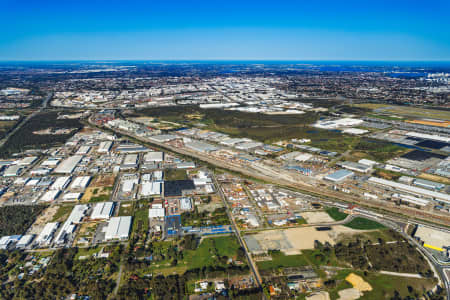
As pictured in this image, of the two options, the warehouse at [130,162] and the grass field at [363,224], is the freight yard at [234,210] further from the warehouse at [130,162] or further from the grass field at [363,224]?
the warehouse at [130,162]

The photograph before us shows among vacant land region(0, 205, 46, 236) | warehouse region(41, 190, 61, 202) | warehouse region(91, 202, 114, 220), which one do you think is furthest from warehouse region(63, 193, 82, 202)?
warehouse region(91, 202, 114, 220)

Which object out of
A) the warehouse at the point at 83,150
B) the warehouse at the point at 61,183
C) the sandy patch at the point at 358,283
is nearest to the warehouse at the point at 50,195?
the warehouse at the point at 61,183

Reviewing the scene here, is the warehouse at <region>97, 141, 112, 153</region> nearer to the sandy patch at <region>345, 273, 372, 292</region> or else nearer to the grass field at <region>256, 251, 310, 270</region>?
the grass field at <region>256, 251, 310, 270</region>

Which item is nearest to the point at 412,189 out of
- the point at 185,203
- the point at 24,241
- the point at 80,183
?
the point at 185,203

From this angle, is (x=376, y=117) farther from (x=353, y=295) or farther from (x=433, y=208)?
(x=353, y=295)

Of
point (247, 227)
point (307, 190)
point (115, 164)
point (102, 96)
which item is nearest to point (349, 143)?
point (307, 190)
